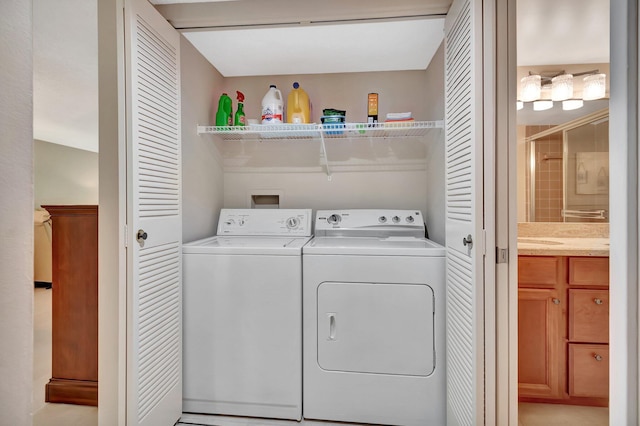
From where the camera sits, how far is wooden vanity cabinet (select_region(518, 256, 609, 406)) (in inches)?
75.3

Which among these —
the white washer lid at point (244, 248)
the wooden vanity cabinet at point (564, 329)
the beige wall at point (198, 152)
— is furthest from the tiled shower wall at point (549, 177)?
the beige wall at point (198, 152)

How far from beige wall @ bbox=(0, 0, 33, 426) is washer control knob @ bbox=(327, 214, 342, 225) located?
180 cm

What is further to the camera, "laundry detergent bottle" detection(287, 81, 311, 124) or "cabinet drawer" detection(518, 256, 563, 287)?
"laundry detergent bottle" detection(287, 81, 311, 124)

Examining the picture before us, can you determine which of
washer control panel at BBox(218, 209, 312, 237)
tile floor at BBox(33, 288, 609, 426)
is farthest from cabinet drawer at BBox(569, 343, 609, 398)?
washer control panel at BBox(218, 209, 312, 237)

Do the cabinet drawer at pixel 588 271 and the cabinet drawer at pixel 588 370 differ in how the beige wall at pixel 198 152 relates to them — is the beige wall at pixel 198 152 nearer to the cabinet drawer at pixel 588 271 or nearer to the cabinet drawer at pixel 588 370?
the cabinet drawer at pixel 588 271

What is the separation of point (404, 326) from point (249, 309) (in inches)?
33.2

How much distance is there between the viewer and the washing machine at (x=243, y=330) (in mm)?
1819

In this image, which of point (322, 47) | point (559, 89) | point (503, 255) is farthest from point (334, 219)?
point (559, 89)

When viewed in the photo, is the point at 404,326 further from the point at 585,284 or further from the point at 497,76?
the point at 497,76

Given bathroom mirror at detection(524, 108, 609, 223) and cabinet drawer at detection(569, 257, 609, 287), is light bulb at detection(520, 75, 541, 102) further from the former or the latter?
cabinet drawer at detection(569, 257, 609, 287)

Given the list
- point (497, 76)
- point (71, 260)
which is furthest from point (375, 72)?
point (71, 260)

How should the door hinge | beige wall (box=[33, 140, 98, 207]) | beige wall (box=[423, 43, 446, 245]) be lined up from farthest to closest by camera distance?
beige wall (box=[33, 140, 98, 207]), beige wall (box=[423, 43, 446, 245]), the door hinge

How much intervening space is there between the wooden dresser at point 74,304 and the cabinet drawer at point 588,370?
9.25 feet

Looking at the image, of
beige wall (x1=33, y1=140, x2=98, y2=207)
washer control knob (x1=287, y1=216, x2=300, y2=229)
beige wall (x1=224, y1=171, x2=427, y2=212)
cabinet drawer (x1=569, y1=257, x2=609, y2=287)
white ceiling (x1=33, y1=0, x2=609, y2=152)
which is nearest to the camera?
white ceiling (x1=33, y1=0, x2=609, y2=152)
